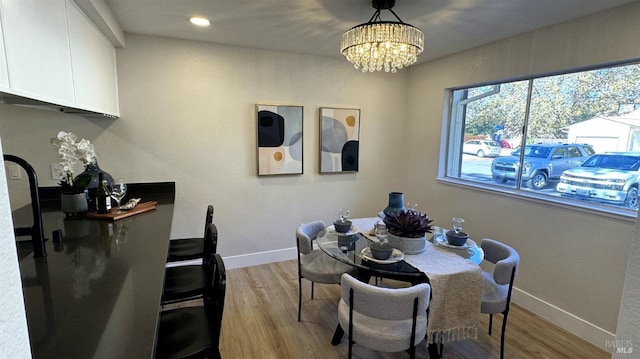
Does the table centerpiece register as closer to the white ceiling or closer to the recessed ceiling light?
the white ceiling

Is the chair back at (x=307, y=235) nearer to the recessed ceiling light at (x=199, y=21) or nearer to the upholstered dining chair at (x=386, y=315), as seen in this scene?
the upholstered dining chair at (x=386, y=315)

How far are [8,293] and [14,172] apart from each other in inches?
112

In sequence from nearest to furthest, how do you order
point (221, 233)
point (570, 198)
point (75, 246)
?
point (75, 246) → point (570, 198) → point (221, 233)

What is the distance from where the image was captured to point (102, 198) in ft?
7.20

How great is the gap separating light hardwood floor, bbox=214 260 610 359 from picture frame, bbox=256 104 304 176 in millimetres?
1289

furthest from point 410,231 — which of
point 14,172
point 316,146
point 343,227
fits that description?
point 14,172

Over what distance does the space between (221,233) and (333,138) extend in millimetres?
1675

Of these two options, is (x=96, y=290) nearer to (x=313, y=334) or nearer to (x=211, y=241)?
(x=211, y=241)

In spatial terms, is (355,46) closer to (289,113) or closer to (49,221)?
(289,113)

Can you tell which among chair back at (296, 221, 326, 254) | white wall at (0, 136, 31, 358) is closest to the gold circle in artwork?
chair back at (296, 221, 326, 254)

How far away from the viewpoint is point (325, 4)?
2092mm

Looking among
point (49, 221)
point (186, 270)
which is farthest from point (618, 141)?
point (49, 221)

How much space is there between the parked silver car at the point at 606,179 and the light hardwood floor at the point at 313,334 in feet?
3.62

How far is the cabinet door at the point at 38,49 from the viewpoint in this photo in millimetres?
1141
